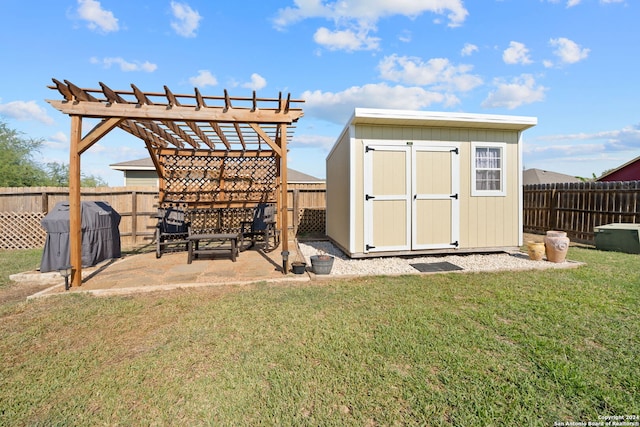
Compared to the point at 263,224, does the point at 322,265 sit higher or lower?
lower

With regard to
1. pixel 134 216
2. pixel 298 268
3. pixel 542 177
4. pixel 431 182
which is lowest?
pixel 298 268

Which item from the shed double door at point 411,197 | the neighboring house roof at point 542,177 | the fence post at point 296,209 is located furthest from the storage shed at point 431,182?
the neighboring house roof at point 542,177

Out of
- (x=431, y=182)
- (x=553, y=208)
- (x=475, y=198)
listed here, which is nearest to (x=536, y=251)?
(x=475, y=198)

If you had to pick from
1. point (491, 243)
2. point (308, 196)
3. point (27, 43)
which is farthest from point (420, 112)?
point (27, 43)

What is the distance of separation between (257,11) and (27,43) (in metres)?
5.48

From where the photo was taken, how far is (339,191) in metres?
6.20

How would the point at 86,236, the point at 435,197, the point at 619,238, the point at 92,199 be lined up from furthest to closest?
the point at 92,199 → the point at 619,238 → the point at 435,197 → the point at 86,236

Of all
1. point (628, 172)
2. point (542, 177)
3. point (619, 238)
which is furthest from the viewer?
point (542, 177)

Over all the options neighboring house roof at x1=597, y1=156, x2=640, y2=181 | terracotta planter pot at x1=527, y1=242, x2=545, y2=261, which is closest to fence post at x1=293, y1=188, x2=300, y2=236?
terracotta planter pot at x1=527, y1=242, x2=545, y2=261

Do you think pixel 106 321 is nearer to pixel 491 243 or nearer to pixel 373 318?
pixel 373 318

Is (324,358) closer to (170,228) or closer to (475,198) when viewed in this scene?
(475,198)

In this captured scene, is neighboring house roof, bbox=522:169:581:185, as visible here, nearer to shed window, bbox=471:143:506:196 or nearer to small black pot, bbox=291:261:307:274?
shed window, bbox=471:143:506:196

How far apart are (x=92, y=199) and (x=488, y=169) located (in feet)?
31.1

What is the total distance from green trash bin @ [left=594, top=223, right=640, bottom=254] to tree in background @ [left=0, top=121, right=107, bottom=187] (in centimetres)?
1841
